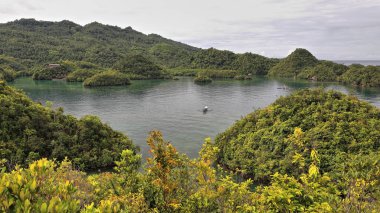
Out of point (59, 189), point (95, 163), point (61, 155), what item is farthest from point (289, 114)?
point (59, 189)

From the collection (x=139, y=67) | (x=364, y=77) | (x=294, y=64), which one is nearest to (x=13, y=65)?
(x=139, y=67)

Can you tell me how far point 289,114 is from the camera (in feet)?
87.7

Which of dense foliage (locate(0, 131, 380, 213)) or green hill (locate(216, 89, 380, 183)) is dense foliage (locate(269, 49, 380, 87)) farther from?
dense foliage (locate(0, 131, 380, 213))

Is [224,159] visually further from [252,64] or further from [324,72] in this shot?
[252,64]

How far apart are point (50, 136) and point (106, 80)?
62.4 meters

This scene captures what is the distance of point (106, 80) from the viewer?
87.5 m

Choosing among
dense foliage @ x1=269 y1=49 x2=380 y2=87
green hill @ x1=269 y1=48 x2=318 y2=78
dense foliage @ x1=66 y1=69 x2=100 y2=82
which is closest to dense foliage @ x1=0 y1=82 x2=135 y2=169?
dense foliage @ x1=66 y1=69 x2=100 y2=82

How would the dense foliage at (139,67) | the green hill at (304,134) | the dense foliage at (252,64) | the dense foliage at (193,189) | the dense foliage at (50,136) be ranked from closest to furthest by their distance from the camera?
the dense foliage at (193,189)
the green hill at (304,134)
the dense foliage at (50,136)
the dense foliage at (139,67)
the dense foliage at (252,64)

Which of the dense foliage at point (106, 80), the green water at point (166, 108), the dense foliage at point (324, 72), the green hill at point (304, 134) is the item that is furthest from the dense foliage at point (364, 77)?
the green hill at point (304, 134)

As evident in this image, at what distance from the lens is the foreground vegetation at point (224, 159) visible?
6062 mm

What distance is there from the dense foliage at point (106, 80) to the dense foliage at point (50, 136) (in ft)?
183

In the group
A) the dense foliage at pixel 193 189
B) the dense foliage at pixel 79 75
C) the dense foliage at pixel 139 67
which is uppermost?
the dense foliage at pixel 139 67

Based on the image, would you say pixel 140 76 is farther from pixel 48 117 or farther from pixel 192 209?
pixel 192 209

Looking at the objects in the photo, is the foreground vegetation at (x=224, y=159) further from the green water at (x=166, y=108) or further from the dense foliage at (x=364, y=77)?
the dense foliage at (x=364, y=77)
